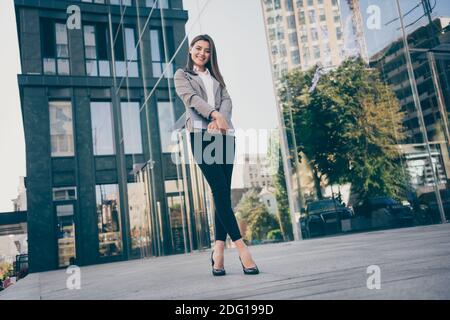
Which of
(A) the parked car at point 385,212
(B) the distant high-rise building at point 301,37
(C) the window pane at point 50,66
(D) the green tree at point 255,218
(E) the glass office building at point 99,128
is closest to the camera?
(D) the green tree at point 255,218

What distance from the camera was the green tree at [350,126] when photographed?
9.44 metres

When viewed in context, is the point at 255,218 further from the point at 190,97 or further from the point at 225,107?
the point at 190,97

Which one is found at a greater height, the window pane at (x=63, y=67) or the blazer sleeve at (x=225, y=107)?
the window pane at (x=63, y=67)

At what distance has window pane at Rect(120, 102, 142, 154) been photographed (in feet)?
42.9

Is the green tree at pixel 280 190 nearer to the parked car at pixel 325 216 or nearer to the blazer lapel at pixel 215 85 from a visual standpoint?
the parked car at pixel 325 216

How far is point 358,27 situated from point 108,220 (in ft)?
30.6

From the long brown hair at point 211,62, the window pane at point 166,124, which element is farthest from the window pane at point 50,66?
the long brown hair at point 211,62

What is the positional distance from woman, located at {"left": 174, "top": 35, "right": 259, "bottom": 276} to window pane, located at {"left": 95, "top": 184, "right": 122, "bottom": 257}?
35.2 ft

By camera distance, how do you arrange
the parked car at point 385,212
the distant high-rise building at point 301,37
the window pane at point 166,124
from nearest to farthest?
1. the distant high-rise building at point 301,37
2. the parked car at point 385,212
3. the window pane at point 166,124

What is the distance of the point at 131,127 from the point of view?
43.6 ft

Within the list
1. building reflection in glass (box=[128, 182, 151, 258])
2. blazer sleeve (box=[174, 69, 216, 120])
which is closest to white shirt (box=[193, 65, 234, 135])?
blazer sleeve (box=[174, 69, 216, 120])

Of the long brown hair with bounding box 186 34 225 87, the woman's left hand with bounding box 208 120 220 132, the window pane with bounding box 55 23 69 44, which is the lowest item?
the woman's left hand with bounding box 208 120 220 132

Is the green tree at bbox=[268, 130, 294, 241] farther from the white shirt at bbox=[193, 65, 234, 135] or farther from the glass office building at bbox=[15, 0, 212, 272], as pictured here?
the white shirt at bbox=[193, 65, 234, 135]

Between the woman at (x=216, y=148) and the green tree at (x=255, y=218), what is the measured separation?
582 centimetres
